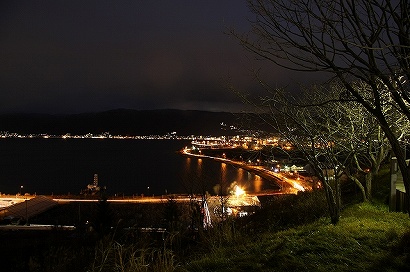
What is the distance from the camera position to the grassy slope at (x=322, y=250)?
13.7 feet

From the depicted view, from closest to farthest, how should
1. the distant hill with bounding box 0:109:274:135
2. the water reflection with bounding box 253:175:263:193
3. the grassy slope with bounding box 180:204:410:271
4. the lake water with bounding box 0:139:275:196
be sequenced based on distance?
the grassy slope with bounding box 180:204:410:271
the water reflection with bounding box 253:175:263:193
the lake water with bounding box 0:139:275:196
the distant hill with bounding box 0:109:274:135

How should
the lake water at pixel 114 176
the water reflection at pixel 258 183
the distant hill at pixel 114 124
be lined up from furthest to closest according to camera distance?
the distant hill at pixel 114 124 < the lake water at pixel 114 176 < the water reflection at pixel 258 183

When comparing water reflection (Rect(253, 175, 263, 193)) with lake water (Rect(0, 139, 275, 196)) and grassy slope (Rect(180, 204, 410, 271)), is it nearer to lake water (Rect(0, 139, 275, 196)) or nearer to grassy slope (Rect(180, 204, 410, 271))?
lake water (Rect(0, 139, 275, 196))

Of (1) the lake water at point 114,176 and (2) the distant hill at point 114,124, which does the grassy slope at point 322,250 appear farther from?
(2) the distant hill at point 114,124

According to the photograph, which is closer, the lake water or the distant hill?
the lake water

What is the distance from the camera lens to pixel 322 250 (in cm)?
474

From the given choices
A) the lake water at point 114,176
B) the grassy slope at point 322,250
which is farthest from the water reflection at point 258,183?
the grassy slope at point 322,250

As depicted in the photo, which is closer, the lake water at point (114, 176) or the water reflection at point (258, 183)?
the water reflection at point (258, 183)

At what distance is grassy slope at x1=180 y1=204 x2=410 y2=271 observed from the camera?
4188mm

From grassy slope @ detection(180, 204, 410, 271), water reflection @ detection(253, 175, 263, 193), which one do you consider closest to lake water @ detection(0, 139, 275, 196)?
water reflection @ detection(253, 175, 263, 193)

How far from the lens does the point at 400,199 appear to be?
23.5 feet

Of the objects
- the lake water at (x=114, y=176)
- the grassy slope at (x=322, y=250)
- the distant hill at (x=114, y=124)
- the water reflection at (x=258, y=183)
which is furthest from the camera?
the distant hill at (x=114, y=124)

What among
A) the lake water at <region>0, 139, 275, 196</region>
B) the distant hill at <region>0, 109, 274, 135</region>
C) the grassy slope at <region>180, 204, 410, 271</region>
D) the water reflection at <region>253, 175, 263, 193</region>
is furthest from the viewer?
the distant hill at <region>0, 109, 274, 135</region>

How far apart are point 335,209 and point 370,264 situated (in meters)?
2.14
